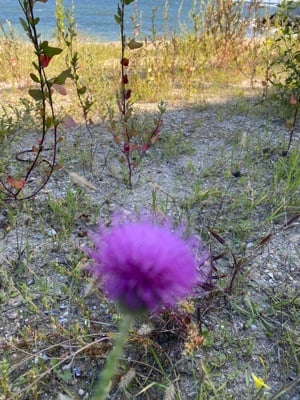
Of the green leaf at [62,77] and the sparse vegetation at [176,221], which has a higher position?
the green leaf at [62,77]

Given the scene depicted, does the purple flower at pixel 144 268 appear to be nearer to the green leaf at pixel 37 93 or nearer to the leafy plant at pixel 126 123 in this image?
the green leaf at pixel 37 93

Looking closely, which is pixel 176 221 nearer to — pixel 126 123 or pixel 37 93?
pixel 126 123

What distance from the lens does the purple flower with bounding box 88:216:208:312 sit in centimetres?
57

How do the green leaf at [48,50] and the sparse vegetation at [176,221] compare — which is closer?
the sparse vegetation at [176,221]

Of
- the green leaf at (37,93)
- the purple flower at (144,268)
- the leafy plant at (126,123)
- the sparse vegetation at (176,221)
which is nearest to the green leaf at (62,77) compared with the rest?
the sparse vegetation at (176,221)

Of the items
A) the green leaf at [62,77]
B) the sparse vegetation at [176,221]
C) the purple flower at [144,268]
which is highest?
the purple flower at [144,268]

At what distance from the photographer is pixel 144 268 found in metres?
0.57

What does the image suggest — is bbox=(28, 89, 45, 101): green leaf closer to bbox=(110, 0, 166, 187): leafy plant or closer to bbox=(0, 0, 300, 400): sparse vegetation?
bbox=(0, 0, 300, 400): sparse vegetation

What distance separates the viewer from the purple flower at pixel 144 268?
57cm

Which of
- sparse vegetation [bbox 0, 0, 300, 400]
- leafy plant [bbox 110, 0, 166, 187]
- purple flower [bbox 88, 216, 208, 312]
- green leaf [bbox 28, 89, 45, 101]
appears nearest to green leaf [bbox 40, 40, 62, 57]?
sparse vegetation [bbox 0, 0, 300, 400]

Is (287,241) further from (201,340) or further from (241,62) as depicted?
(241,62)

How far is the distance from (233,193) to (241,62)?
2.87 meters

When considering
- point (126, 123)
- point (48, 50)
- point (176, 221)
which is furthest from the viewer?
point (126, 123)

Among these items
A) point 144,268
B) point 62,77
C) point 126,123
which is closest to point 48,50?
point 62,77
